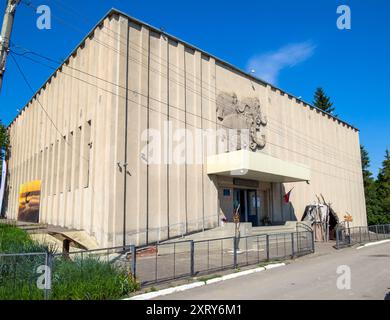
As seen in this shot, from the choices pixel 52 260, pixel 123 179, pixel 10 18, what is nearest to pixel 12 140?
pixel 123 179

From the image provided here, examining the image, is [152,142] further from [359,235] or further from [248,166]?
[359,235]

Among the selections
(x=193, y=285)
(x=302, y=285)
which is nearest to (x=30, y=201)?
(x=193, y=285)

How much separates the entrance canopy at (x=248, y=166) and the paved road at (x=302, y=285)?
23.6ft

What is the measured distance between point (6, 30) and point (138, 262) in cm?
831

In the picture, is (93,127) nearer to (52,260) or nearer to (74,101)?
(74,101)

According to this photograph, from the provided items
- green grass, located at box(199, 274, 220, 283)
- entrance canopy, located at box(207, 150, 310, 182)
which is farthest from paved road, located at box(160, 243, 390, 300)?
entrance canopy, located at box(207, 150, 310, 182)

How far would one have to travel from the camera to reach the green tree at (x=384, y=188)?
49.2 m

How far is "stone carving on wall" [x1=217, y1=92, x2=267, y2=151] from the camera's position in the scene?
23.1 meters

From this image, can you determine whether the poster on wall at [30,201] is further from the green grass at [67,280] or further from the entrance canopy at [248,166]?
the green grass at [67,280]

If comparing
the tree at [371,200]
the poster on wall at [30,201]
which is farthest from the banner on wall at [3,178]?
the tree at [371,200]

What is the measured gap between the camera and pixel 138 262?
42.0ft

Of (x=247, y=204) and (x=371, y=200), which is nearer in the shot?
(x=247, y=204)

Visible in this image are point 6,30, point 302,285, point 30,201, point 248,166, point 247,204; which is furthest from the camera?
point 30,201
